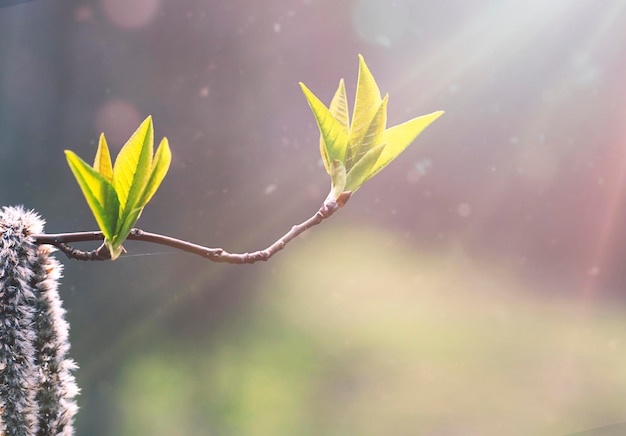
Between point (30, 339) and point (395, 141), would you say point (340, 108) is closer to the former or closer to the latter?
point (395, 141)

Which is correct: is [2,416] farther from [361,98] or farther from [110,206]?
[361,98]

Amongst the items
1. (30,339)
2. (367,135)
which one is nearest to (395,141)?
(367,135)

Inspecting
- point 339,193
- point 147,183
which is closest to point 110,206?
point 147,183

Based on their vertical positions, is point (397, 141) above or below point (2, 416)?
above

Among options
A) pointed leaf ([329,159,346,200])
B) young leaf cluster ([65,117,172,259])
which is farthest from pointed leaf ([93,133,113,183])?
pointed leaf ([329,159,346,200])

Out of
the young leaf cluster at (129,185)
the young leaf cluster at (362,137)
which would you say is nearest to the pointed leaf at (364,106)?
the young leaf cluster at (362,137)

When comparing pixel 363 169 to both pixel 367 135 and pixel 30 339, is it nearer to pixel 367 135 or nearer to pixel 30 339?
pixel 367 135

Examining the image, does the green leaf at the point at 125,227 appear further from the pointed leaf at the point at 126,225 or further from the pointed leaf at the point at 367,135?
the pointed leaf at the point at 367,135

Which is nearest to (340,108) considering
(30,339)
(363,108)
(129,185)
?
(363,108)
